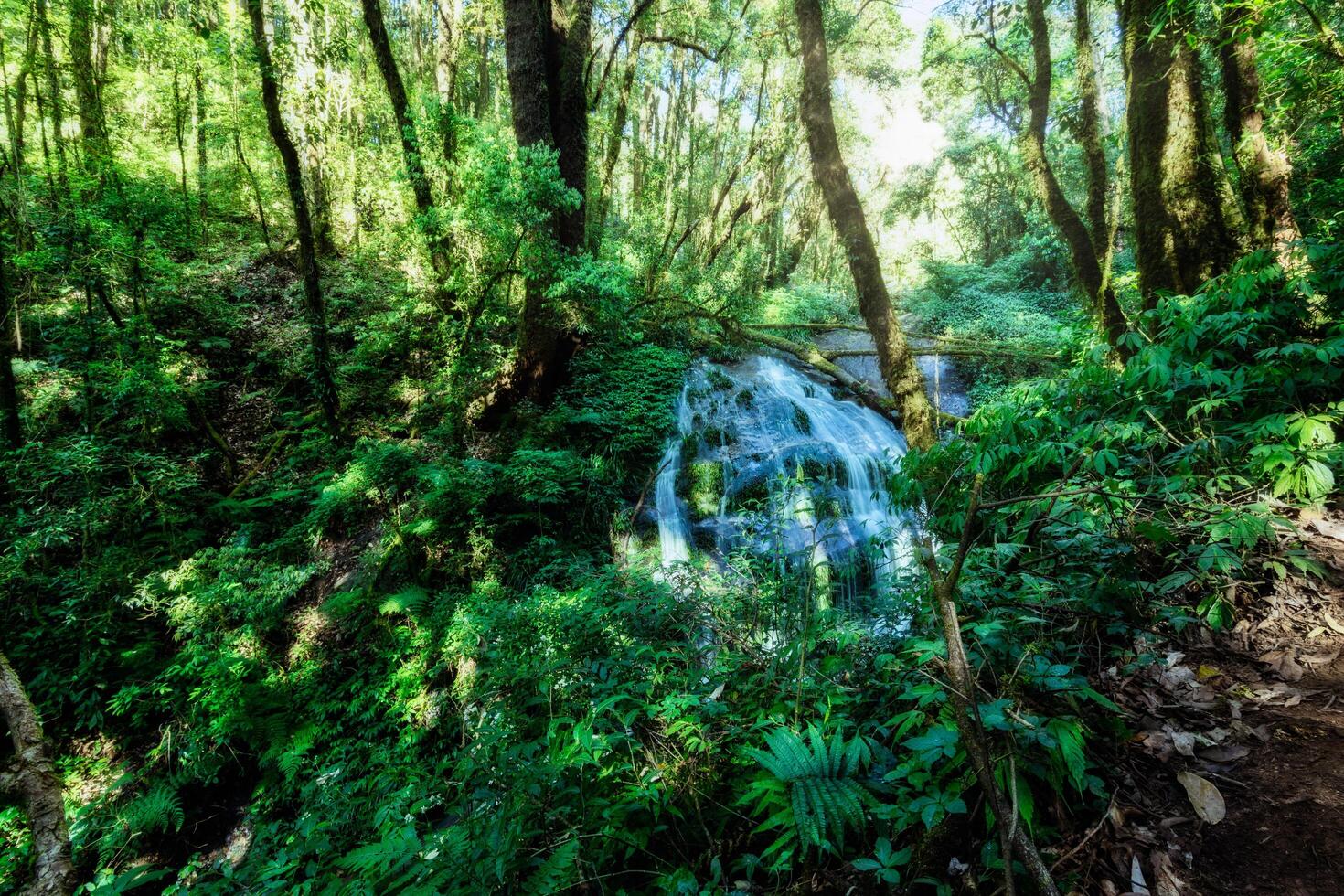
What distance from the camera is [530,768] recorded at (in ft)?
7.38

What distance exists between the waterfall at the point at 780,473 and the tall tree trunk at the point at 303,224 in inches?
198

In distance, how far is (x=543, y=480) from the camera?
675cm

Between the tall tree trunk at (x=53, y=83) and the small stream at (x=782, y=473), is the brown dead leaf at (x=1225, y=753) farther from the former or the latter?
the tall tree trunk at (x=53, y=83)

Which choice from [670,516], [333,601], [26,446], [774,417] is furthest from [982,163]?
[26,446]

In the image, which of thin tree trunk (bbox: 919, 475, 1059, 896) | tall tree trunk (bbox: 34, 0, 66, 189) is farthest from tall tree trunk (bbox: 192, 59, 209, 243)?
thin tree trunk (bbox: 919, 475, 1059, 896)

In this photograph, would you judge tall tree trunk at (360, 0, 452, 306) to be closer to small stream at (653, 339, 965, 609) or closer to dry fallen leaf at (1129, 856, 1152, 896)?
small stream at (653, 339, 965, 609)

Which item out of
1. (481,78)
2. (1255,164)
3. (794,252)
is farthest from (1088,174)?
(481,78)

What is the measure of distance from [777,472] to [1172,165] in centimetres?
536

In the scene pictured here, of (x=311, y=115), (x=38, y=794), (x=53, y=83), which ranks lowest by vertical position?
(x=38, y=794)

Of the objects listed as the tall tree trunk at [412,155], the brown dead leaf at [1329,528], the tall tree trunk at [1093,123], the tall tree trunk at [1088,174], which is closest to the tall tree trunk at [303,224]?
the tall tree trunk at [412,155]

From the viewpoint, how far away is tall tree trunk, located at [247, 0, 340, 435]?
6.34 meters

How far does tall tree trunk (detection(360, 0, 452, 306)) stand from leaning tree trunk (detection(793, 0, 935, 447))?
209 inches

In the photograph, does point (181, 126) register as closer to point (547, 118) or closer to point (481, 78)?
point (547, 118)

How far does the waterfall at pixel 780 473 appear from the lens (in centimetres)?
675
